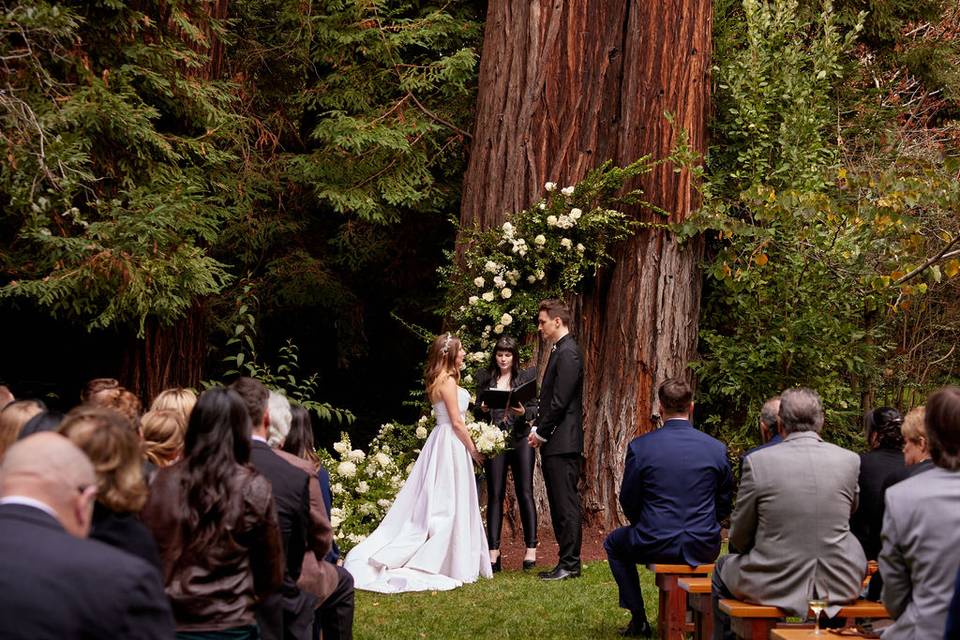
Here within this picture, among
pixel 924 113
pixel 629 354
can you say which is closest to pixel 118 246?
pixel 629 354

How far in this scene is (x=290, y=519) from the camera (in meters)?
5.08

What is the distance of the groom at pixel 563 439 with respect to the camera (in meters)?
9.23

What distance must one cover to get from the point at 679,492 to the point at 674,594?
602mm

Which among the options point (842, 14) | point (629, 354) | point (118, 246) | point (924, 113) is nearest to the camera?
point (118, 246)

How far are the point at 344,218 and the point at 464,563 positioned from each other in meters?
8.45

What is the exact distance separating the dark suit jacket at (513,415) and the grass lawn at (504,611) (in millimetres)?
1326

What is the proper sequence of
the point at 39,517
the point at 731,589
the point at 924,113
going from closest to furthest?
the point at 39,517 → the point at 731,589 → the point at 924,113

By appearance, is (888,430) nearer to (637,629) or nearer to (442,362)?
(637,629)

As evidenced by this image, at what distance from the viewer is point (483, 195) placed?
13039mm

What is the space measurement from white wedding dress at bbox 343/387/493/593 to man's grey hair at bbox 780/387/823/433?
406cm

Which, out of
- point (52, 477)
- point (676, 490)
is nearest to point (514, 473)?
point (676, 490)

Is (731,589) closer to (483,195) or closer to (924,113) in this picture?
(483,195)

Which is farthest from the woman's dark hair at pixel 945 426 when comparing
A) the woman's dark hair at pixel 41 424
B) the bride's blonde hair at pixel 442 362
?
the bride's blonde hair at pixel 442 362

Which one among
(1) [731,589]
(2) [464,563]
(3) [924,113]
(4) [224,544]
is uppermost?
(3) [924,113]
